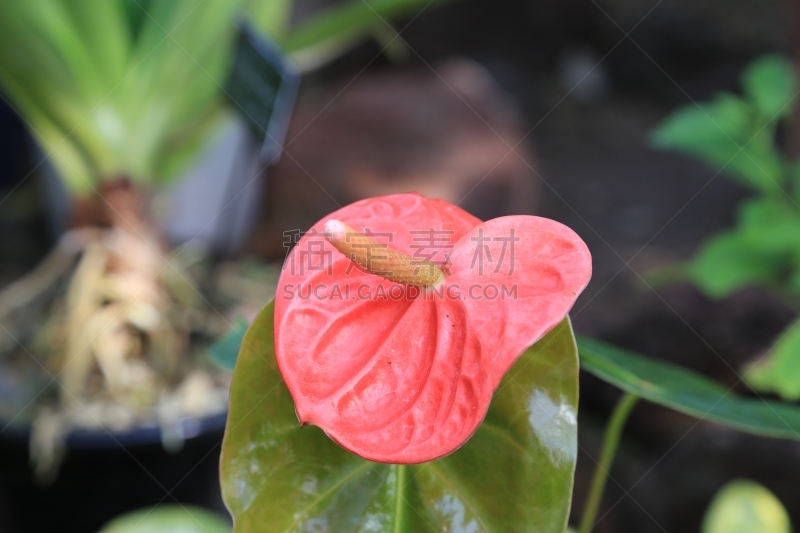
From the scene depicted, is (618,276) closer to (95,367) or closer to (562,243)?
(95,367)

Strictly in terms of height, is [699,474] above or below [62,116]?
below

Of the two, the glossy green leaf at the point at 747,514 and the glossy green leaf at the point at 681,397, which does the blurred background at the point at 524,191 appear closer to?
the glossy green leaf at the point at 747,514

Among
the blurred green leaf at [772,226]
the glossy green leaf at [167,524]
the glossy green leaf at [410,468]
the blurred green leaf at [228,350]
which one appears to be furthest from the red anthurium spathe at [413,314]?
the blurred green leaf at [772,226]

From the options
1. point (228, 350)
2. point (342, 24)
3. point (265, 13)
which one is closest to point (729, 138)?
point (342, 24)

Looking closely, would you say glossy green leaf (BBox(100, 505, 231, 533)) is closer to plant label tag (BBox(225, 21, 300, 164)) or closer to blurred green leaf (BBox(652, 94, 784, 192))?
plant label tag (BBox(225, 21, 300, 164))

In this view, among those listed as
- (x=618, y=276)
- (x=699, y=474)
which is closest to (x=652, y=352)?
(x=699, y=474)

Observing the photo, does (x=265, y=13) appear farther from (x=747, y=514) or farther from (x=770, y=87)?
(x=747, y=514)
